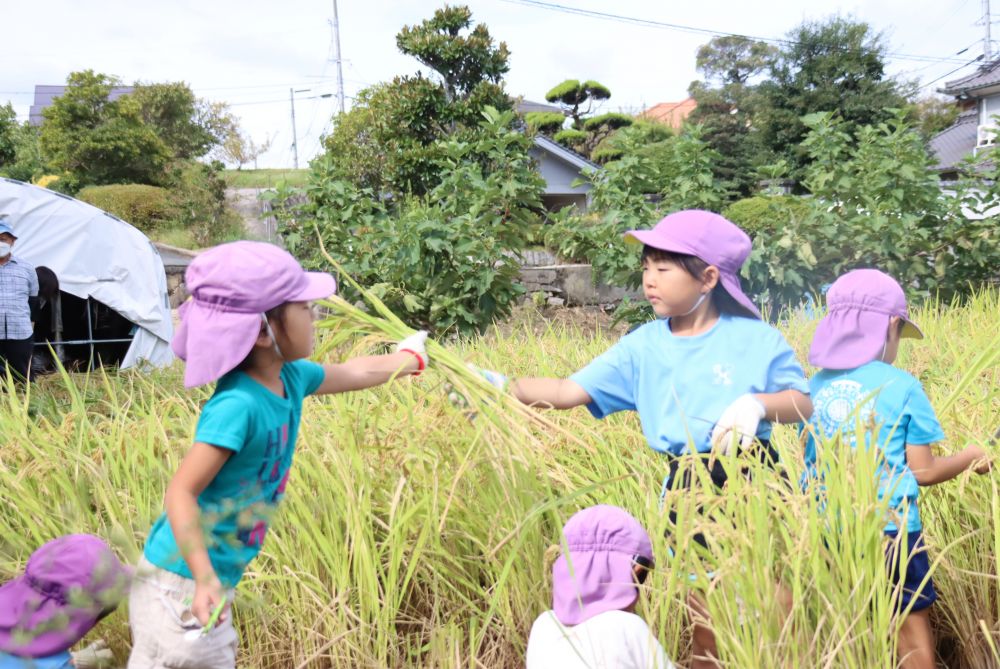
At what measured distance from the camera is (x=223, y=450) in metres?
1.67

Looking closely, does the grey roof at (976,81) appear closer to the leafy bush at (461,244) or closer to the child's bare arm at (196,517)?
the leafy bush at (461,244)

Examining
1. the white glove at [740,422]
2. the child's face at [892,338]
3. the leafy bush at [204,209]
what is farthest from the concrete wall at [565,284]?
the leafy bush at [204,209]

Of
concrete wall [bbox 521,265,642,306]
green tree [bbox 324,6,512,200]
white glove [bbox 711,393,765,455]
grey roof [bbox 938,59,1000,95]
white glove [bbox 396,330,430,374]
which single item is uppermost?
grey roof [bbox 938,59,1000,95]

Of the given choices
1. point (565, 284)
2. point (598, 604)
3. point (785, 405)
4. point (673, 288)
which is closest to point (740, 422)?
point (785, 405)

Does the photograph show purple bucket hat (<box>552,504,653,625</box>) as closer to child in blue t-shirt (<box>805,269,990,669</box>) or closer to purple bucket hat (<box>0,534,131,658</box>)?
child in blue t-shirt (<box>805,269,990,669</box>)

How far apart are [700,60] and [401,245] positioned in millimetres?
39992

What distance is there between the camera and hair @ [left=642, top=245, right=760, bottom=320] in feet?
7.20

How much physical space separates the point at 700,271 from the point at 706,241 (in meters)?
0.08

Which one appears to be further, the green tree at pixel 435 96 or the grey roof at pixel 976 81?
the grey roof at pixel 976 81

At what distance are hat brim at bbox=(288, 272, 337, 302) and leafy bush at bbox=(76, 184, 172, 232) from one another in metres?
21.2

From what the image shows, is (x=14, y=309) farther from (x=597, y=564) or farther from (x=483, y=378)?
(x=597, y=564)

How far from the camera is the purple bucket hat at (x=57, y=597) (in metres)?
1.85

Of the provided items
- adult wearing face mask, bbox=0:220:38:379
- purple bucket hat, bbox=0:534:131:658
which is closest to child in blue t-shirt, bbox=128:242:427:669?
purple bucket hat, bbox=0:534:131:658

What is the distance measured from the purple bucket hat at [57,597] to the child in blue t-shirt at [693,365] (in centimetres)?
97
